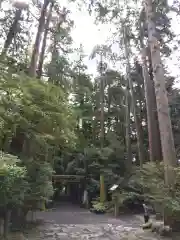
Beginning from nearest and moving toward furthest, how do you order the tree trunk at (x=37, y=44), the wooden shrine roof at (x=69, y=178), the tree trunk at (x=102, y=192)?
1. the tree trunk at (x=37, y=44)
2. the tree trunk at (x=102, y=192)
3. the wooden shrine roof at (x=69, y=178)

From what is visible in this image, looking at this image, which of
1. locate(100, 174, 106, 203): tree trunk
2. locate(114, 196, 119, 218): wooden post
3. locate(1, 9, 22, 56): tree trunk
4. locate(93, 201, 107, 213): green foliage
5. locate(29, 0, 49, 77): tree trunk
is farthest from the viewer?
locate(100, 174, 106, 203): tree trunk

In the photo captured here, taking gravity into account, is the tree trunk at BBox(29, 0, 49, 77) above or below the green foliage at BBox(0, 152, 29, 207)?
above

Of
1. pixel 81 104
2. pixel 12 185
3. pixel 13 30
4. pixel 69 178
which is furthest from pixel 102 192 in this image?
pixel 13 30

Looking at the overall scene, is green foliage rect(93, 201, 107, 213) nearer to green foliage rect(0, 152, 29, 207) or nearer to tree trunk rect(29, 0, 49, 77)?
green foliage rect(0, 152, 29, 207)

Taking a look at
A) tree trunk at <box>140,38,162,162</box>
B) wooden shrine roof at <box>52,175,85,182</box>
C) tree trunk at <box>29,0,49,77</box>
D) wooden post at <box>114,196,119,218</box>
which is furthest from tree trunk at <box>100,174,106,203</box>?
tree trunk at <box>29,0,49,77</box>

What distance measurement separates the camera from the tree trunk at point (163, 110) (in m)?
5.09

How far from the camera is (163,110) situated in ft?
18.6

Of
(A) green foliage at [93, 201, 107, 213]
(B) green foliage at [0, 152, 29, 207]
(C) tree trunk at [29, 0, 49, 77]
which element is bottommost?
(A) green foliage at [93, 201, 107, 213]

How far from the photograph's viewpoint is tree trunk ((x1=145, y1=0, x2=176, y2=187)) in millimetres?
5091

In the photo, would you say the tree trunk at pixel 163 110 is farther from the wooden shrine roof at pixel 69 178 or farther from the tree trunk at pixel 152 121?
the wooden shrine roof at pixel 69 178

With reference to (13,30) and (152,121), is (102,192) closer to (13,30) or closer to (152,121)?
(152,121)

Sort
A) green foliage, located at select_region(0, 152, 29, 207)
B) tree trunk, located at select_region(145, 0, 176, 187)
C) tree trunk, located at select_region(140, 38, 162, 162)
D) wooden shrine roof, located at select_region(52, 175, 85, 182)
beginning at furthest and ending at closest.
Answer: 1. wooden shrine roof, located at select_region(52, 175, 85, 182)
2. tree trunk, located at select_region(140, 38, 162, 162)
3. tree trunk, located at select_region(145, 0, 176, 187)
4. green foliage, located at select_region(0, 152, 29, 207)

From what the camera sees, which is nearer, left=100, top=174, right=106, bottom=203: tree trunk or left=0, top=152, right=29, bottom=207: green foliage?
left=0, top=152, right=29, bottom=207: green foliage

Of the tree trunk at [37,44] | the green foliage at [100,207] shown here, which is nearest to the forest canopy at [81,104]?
the tree trunk at [37,44]
